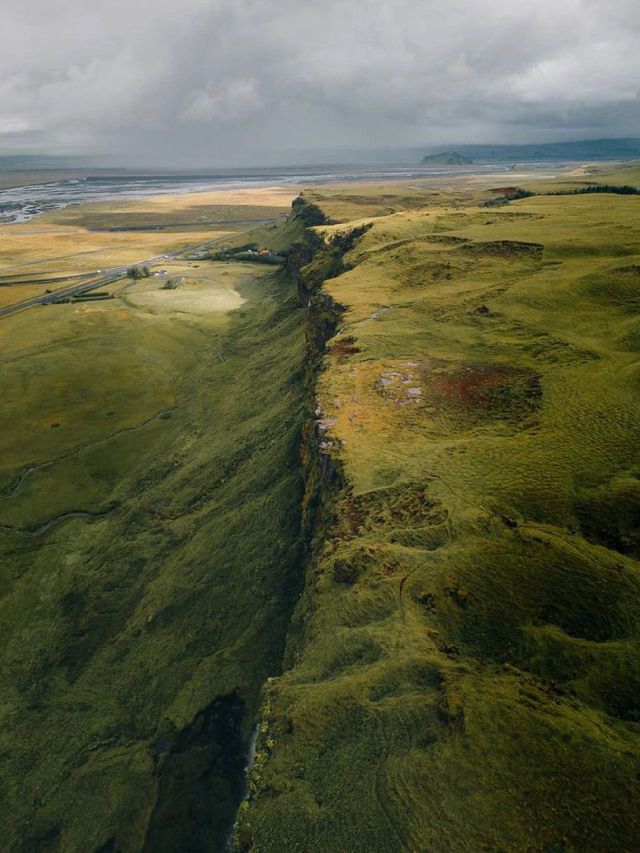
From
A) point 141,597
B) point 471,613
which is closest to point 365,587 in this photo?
point 471,613

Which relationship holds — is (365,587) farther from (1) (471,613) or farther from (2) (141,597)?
(2) (141,597)

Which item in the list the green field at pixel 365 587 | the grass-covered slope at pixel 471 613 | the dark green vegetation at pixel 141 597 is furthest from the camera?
the dark green vegetation at pixel 141 597

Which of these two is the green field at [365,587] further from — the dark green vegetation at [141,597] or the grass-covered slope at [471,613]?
the dark green vegetation at [141,597]

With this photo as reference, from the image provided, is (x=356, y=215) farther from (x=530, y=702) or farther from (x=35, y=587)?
(x=530, y=702)

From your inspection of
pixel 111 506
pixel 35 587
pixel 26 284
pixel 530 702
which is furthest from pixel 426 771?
pixel 26 284

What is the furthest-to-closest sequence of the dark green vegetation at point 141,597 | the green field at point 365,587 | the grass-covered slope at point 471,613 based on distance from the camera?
the dark green vegetation at point 141,597 < the green field at point 365,587 < the grass-covered slope at point 471,613

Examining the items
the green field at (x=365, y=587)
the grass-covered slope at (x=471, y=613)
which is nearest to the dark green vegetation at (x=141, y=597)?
the green field at (x=365, y=587)
